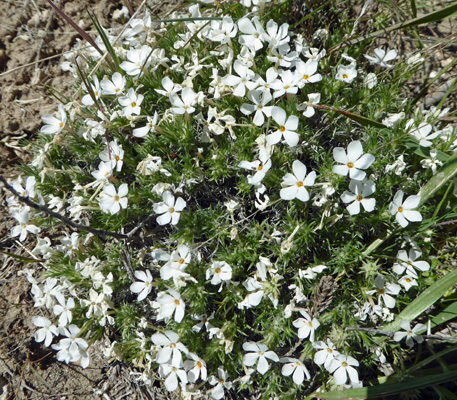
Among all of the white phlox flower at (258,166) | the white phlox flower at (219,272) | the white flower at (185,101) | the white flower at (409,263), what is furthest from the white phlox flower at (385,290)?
the white flower at (185,101)

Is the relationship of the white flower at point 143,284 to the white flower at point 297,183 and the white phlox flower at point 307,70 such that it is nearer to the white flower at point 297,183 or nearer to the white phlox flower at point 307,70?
the white flower at point 297,183

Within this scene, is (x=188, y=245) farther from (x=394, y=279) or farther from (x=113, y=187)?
(x=394, y=279)

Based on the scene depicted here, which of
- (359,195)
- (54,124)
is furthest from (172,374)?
(54,124)

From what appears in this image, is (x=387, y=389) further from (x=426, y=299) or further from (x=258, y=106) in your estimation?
(x=258, y=106)

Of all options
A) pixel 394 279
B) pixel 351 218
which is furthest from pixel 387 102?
pixel 394 279

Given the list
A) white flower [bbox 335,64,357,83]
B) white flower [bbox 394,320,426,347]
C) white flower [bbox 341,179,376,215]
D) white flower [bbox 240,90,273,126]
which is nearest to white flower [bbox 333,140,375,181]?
white flower [bbox 341,179,376,215]
